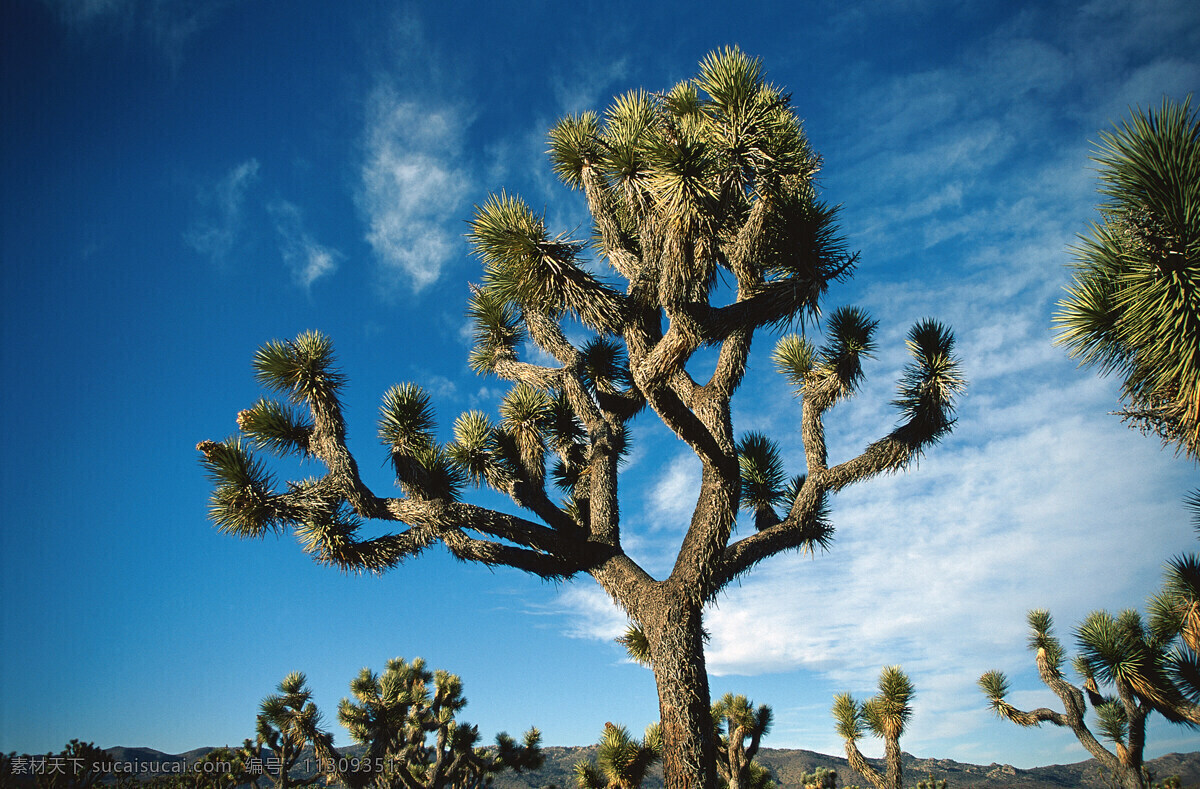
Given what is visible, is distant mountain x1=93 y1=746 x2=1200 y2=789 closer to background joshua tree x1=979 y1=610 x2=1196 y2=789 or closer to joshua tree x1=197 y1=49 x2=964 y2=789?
→ background joshua tree x1=979 y1=610 x2=1196 y2=789

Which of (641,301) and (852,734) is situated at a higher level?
(641,301)

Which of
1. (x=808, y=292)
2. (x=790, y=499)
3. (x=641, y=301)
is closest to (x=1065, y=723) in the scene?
(x=790, y=499)

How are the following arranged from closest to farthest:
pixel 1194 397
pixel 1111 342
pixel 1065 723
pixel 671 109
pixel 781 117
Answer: pixel 1194 397
pixel 1111 342
pixel 781 117
pixel 671 109
pixel 1065 723

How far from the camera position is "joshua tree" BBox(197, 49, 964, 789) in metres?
5.18

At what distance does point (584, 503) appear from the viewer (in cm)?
765

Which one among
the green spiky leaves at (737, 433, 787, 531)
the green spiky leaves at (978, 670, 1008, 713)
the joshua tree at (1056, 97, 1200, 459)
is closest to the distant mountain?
the green spiky leaves at (978, 670, 1008, 713)

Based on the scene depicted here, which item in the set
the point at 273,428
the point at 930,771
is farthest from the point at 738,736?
the point at 930,771

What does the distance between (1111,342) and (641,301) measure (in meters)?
4.02

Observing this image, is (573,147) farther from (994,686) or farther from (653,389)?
(994,686)

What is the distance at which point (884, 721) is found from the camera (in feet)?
34.7

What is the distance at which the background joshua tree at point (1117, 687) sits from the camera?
10.6m

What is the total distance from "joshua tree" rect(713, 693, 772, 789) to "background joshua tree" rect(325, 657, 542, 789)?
181 inches

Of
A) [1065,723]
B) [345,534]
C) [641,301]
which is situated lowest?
[1065,723]

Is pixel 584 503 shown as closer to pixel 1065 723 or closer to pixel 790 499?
pixel 790 499
